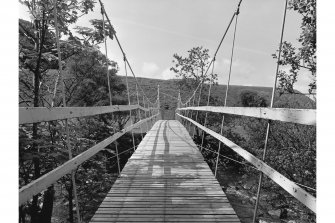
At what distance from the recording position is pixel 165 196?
9.77ft

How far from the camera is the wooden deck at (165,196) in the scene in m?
2.47

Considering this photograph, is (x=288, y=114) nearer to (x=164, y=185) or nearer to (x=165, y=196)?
(x=165, y=196)

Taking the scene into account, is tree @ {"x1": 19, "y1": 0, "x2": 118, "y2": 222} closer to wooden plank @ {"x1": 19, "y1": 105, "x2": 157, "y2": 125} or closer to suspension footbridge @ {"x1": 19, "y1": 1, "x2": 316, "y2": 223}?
suspension footbridge @ {"x1": 19, "y1": 1, "x2": 316, "y2": 223}

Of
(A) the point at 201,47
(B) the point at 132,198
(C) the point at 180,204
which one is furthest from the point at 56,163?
(A) the point at 201,47

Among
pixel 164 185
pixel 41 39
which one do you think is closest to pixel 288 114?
pixel 164 185

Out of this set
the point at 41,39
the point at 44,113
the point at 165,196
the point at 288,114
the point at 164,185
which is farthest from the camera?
the point at 41,39

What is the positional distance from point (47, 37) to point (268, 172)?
500 cm

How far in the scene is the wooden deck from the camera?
8.12ft

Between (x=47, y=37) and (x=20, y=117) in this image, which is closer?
(x=20, y=117)

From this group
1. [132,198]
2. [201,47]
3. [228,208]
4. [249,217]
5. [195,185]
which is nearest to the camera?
[228,208]

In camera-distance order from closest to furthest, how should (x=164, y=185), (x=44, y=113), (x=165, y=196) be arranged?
(x=44, y=113) → (x=165, y=196) → (x=164, y=185)

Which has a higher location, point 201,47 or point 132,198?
point 201,47
